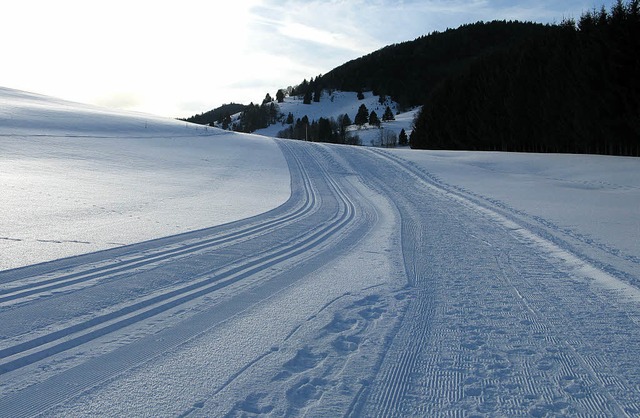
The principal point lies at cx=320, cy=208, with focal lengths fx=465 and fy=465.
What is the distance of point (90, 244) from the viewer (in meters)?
7.53

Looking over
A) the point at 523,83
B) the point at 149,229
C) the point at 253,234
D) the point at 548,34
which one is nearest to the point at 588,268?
the point at 253,234

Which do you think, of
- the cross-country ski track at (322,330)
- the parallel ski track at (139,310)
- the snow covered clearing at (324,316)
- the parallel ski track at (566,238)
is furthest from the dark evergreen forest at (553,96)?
the parallel ski track at (139,310)

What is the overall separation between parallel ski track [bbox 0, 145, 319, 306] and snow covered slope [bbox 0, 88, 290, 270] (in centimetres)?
93

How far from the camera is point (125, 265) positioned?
639 cm

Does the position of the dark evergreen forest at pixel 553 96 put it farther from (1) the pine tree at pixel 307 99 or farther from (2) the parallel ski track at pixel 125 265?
(1) the pine tree at pixel 307 99

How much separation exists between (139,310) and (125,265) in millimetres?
1853

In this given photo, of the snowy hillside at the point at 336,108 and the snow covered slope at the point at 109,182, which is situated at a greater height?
the snowy hillside at the point at 336,108

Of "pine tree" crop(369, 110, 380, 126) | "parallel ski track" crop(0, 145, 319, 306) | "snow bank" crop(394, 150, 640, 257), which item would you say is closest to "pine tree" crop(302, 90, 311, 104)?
"pine tree" crop(369, 110, 380, 126)

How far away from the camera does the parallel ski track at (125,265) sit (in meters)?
5.08

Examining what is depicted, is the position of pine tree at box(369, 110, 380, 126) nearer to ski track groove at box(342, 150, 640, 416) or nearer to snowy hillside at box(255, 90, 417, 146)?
snowy hillside at box(255, 90, 417, 146)

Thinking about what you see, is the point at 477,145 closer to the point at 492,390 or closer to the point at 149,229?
the point at 149,229

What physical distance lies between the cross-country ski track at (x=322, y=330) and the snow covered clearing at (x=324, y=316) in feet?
0.07

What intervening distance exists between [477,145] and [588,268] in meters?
50.7

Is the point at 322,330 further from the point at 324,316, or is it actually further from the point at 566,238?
the point at 566,238
